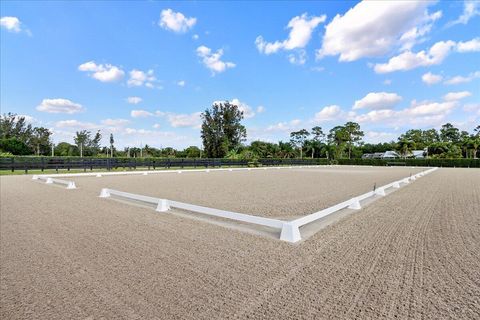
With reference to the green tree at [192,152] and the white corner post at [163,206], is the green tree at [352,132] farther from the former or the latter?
the white corner post at [163,206]


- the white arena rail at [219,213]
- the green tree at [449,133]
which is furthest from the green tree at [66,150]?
the green tree at [449,133]

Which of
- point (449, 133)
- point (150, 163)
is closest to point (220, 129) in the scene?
point (150, 163)

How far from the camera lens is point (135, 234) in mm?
4184

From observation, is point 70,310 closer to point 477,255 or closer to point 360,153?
point 477,255

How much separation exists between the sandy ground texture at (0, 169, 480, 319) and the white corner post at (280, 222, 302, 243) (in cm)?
14

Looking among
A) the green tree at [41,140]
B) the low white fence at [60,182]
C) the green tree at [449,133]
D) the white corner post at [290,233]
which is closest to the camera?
the white corner post at [290,233]

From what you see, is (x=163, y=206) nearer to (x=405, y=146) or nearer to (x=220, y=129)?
(x=220, y=129)

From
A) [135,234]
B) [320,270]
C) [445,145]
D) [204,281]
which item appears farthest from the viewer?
[445,145]

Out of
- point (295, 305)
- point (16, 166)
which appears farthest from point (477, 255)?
point (16, 166)

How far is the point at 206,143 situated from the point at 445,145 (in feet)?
179

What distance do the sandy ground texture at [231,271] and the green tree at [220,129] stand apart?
4714 centimetres

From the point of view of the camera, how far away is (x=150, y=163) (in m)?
24.6

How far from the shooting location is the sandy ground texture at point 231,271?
2125 mm

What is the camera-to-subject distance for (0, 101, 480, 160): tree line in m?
51.9
